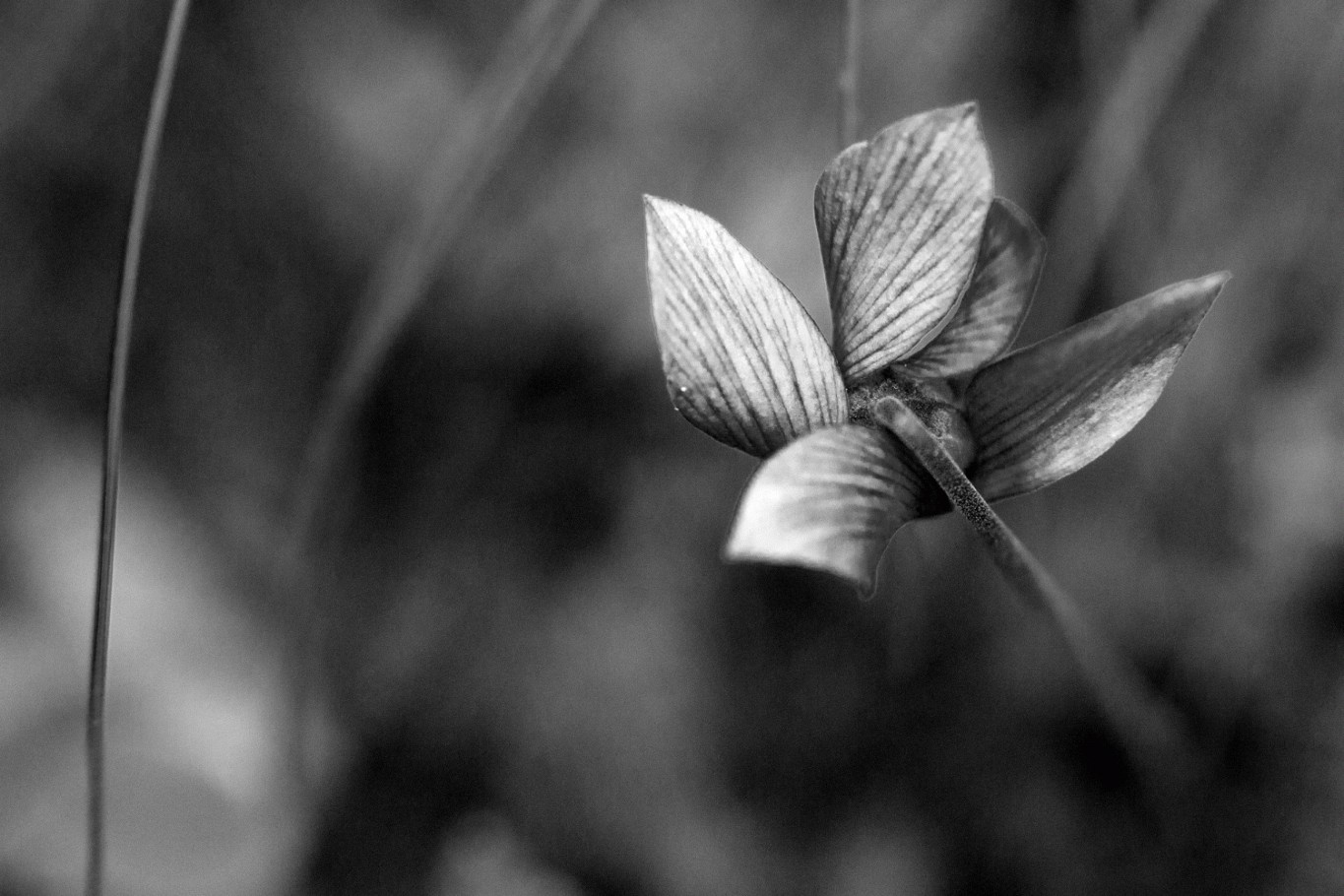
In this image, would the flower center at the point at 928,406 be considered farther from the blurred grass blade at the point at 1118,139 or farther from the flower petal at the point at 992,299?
the blurred grass blade at the point at 1118,139

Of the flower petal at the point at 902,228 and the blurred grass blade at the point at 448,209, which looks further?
the blurred grass blade at the point at 448,209

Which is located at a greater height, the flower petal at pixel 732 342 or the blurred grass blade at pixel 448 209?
the blurred grass blade at pixel 448 209

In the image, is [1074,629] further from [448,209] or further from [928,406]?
[448,209]

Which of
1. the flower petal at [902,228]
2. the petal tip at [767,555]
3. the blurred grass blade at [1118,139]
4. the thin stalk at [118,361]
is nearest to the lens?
the petal tip at [767,555]

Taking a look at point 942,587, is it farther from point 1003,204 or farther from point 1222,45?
point 1003,204

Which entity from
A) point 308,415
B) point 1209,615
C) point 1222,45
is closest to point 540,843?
point 308,415

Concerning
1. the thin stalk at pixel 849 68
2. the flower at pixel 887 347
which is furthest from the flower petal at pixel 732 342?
the thin stalk at pixel 849 68

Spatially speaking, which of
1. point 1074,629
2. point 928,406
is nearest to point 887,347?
point 928,406

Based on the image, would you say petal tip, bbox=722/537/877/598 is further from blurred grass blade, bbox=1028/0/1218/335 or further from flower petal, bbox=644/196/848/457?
blurred grass blade, bbox=1028/0/1218/335
